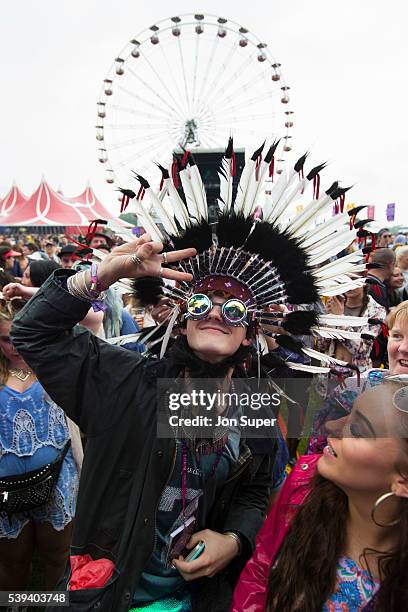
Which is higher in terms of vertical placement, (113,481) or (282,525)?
(113,481)

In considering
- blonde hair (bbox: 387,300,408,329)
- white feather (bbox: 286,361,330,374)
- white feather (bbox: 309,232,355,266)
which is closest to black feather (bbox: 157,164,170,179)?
white feather (bbox: 309,232,355,266)

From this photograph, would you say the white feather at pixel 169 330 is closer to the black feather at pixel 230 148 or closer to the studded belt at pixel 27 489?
the black feather at pixel 230 148

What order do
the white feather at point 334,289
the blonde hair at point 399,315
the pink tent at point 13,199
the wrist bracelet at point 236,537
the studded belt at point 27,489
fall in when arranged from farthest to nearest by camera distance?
the pink tent at point 13,199, the studded belt at point 27,489, the blonde hair at point 399,315, the white feather at point 334,289, the wrist bracelet at point 236,537

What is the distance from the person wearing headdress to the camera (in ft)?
4.24

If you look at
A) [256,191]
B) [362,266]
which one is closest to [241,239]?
[256,191]

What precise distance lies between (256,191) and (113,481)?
1013 mm

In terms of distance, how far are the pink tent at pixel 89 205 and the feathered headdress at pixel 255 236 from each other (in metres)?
18.5

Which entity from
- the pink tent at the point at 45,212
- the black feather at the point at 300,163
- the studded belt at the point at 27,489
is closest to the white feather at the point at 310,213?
the black feather at the point at 300,163

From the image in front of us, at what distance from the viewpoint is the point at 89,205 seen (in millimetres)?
20781

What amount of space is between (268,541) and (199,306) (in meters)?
0.75

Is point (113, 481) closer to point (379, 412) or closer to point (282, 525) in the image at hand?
point (282, 525)

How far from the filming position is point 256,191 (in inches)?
60.7

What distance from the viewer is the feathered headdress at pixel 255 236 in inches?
60.6

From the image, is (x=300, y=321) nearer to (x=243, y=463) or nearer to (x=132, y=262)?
(x=243, y=463)
